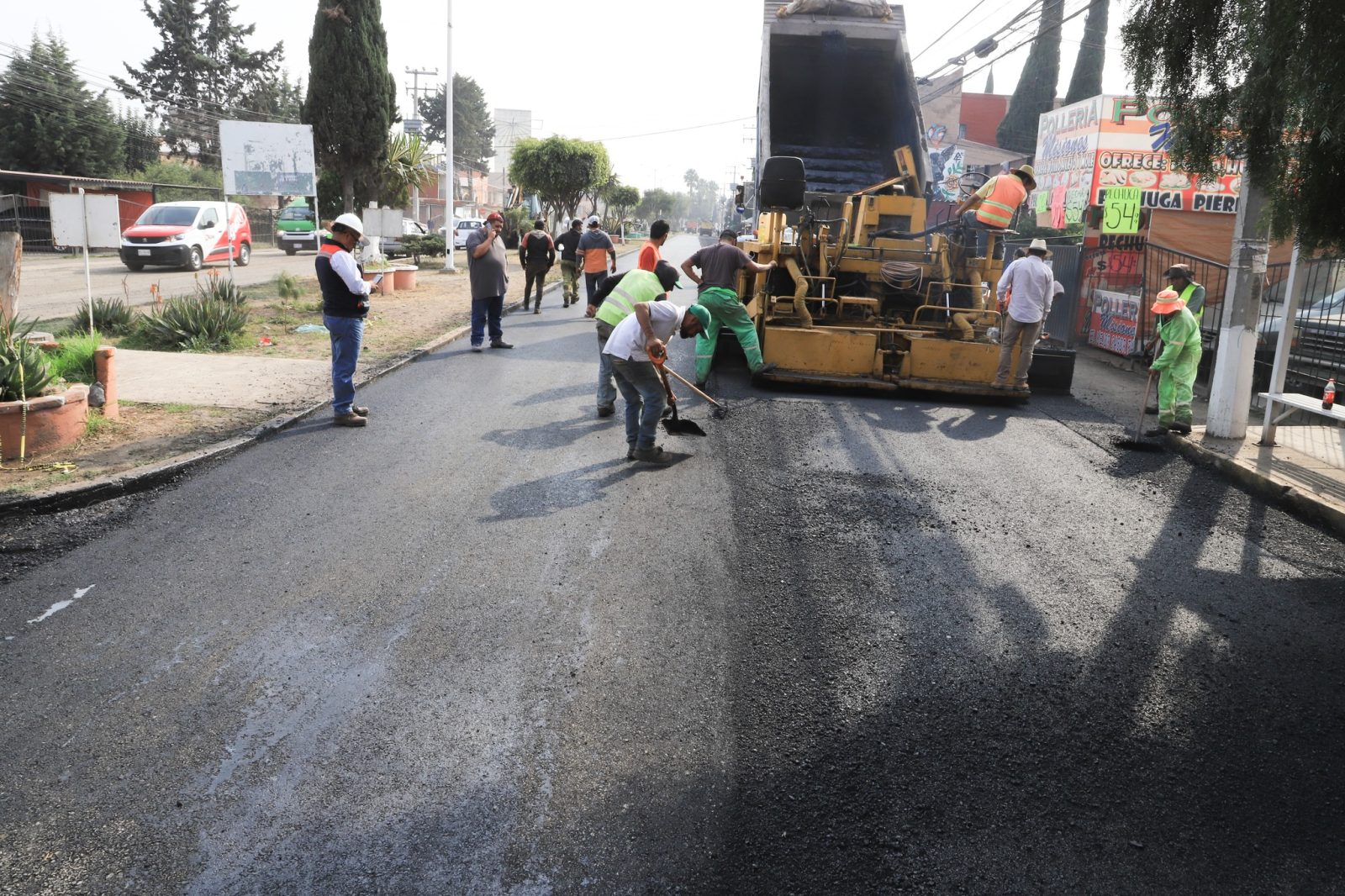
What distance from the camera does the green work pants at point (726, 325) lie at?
9758 mm

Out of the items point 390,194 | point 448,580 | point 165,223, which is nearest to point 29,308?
point 165,223

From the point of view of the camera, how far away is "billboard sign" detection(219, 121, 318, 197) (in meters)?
23.2

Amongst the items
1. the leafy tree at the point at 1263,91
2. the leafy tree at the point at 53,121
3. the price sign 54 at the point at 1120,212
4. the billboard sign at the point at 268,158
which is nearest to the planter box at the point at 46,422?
the leafy tree at the point at 1263,91

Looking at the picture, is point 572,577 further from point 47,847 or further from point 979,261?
point 979,261

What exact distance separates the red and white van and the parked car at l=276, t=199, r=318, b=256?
7.18 metres

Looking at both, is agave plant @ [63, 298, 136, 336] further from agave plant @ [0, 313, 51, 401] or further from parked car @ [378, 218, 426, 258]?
parked car @ [378, 218, 426, 258]

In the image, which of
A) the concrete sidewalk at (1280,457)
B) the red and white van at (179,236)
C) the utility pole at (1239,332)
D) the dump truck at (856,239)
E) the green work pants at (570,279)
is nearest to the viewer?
the concrete sidewalk at (1280,457)

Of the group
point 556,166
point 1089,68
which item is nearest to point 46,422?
point 556,166

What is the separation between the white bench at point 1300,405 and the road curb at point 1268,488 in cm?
63

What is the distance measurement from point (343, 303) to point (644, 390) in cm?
267

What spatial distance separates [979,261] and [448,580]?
7.70 meters

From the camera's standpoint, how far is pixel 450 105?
26234mm

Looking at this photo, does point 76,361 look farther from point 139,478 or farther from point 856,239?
point 856,239

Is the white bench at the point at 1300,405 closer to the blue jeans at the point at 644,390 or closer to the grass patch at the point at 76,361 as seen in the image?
the blue jeans at the point at 644,390
